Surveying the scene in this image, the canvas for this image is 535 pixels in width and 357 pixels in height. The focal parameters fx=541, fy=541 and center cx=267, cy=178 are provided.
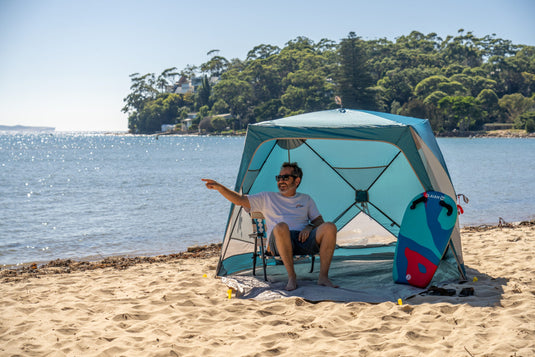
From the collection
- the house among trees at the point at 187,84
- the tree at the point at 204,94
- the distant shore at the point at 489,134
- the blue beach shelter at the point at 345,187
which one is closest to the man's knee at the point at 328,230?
the blue beach shelter at the point at 345,187

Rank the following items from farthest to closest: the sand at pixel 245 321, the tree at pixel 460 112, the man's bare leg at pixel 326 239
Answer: the tree at pixel 460 112, the man's bare leg at pixel 326 239, the sand at pixel 245 321

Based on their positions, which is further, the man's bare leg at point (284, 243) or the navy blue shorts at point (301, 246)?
the navy blue shorts at point (301, 246)

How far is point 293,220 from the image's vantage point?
486 centimetres

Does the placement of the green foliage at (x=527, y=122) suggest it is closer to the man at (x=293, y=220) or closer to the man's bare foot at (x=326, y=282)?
the man at (x=293, y=220)

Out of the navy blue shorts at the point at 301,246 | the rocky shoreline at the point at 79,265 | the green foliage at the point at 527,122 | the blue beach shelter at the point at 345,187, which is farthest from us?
the green foliage at the point at 527,122

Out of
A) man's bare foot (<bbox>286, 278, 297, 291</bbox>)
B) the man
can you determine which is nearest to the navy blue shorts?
the man

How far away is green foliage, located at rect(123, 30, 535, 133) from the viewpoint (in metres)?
70.1

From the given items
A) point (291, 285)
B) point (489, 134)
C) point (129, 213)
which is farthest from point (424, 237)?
point (489, 134)

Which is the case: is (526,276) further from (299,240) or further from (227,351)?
(227,351)

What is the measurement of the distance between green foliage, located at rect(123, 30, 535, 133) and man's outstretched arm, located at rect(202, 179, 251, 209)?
213 ft

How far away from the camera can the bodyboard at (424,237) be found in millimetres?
4582

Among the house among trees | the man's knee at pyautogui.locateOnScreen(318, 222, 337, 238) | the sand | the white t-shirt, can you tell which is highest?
the house among trees

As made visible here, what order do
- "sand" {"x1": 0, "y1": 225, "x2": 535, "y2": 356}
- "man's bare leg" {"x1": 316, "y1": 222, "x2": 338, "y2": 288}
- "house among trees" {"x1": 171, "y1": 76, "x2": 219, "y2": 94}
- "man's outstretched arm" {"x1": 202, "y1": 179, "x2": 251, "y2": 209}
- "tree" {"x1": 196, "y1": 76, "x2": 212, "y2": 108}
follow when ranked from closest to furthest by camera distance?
1. "sand" {"x1": 0, "y1": 225, "x2": 535, "y2": 356}
2. "man's outstretched arm" {"x1": 202, "y1": 179, "x2": 251, "y2": 209}
3. "man's bare leg" {"x1": 316, "y1": 222, "x2": 338, "y2": 288}
4. "tree" {"x1": 196, "y1": 76, "x2": 212, "y2": 108}
5. "house among trees" {"x1": 171, "y1": 76, "x2": 219, "y2": 94}

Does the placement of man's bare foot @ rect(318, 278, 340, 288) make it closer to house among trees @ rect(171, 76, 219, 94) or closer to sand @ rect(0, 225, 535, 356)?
sand @ rect(0, 225, 535, 356)
